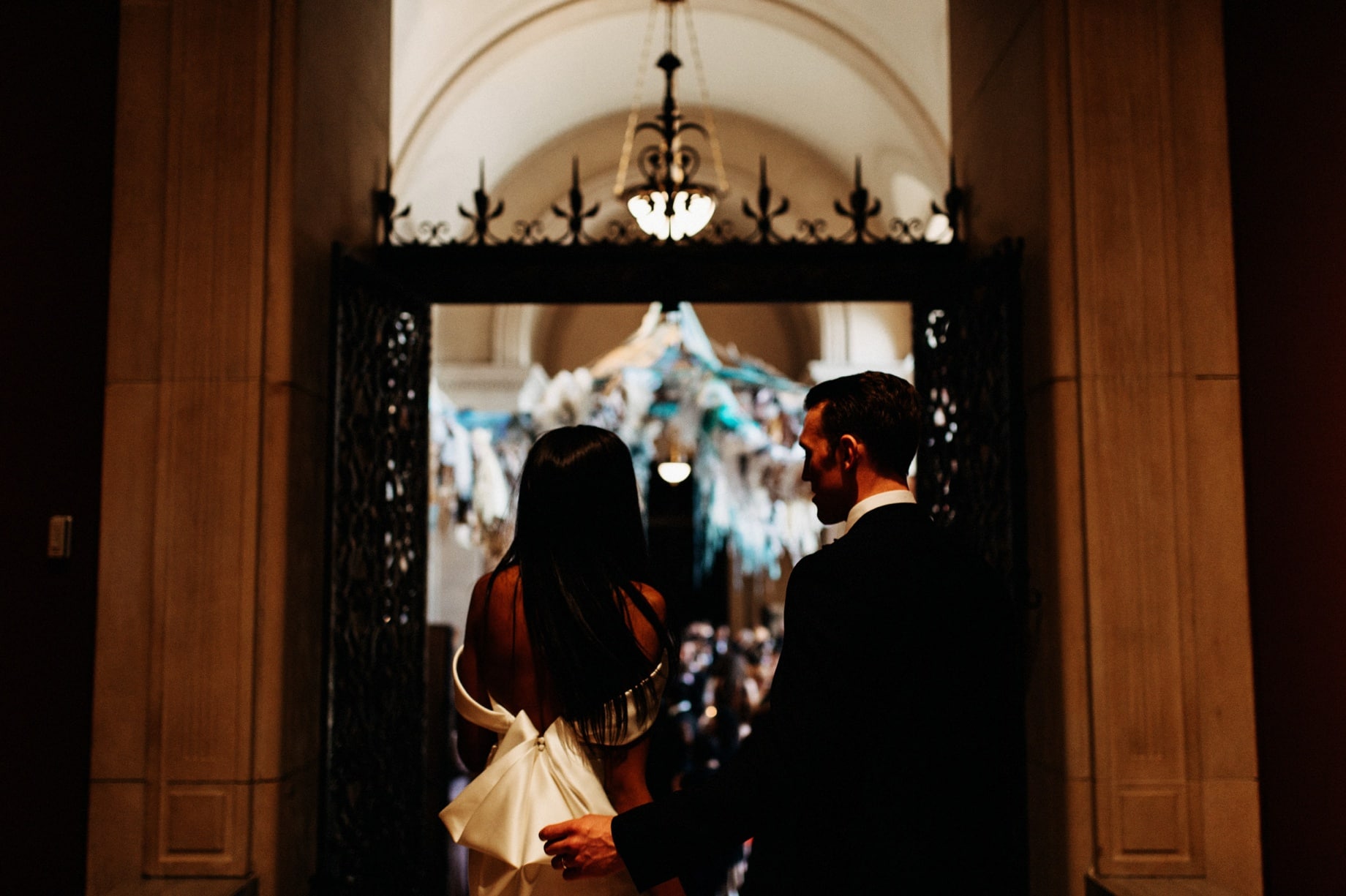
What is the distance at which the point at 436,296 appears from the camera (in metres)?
4.96

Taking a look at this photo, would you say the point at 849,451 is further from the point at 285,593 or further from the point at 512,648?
the point at 285,593

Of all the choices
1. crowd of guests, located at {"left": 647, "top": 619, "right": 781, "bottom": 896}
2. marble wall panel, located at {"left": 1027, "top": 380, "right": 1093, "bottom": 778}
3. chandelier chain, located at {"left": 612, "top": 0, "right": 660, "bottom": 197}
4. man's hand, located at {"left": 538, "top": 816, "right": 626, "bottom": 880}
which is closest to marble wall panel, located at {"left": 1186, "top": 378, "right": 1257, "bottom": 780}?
marble wall panel, located at {"left": 1027, "top": 380, "right": 1093, "bottom": 778}

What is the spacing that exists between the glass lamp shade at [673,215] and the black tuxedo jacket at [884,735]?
2846mm

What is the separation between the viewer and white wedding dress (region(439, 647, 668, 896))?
8.93ft

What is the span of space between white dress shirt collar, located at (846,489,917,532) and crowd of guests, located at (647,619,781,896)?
4.82 meters

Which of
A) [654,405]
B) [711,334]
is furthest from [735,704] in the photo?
[711,334]

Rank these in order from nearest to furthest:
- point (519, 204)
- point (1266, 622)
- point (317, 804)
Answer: point (1266, 622)
point (317, 804)
point (519, 204)

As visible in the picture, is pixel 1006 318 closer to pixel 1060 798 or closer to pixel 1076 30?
pixel 1076 30

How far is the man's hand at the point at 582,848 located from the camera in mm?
2553

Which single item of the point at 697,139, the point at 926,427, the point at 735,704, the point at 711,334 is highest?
the point at 697,139

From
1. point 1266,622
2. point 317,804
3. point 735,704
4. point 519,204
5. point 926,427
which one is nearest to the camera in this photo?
point 1266,622

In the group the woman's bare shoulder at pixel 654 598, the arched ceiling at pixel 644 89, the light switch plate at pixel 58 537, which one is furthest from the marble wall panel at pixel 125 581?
the arched ceiling at pixel 644 89

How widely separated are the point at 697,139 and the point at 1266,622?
32.4ft

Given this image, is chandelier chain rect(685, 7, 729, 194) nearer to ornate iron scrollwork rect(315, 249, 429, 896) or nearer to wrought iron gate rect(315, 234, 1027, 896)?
wrought iron gate rect(315, 234, 1027, 896)
